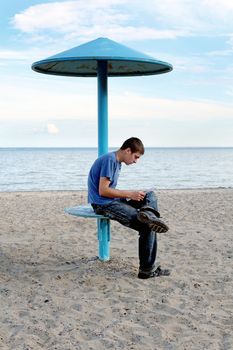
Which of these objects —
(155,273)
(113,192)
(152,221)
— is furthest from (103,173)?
(155,273)

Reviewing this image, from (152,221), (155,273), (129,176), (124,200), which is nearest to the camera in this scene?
(152,221)

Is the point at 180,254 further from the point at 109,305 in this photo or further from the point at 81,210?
the point at 109,305

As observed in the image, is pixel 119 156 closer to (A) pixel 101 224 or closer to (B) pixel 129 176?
(A) pixel 101 224

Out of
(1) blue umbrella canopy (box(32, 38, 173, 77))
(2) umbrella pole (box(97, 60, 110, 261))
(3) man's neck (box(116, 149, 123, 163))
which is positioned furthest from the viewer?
(2) umbrella pole (box(97, 60, 110, 261))

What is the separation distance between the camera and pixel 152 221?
5.25 metres

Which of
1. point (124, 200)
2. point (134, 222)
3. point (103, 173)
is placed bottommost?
point (134, 222)

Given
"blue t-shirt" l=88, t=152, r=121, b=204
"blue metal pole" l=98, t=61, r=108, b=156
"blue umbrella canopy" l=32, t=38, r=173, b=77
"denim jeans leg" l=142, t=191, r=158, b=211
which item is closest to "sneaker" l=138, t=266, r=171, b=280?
"denim jeans leg" l=142, t=191, r=158, b=211

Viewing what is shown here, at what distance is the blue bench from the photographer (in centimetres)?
573

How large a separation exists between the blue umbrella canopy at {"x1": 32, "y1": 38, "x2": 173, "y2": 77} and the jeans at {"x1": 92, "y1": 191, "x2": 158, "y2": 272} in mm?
1419

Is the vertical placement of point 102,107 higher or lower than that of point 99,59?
lower

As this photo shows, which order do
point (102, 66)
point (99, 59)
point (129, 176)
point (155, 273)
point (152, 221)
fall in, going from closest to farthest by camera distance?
point (152, 221)
point (99, 59)
point (155, 273)
point (102, 66)
point (129, 176)

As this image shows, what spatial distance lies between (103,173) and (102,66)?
147cm

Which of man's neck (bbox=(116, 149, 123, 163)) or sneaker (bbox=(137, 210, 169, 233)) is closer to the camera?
sneaker (bbox=(137, 210, 169, 233))

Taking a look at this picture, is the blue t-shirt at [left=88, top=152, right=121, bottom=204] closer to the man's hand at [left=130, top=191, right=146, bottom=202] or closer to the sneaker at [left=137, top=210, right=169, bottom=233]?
the man's hand at [left=130, top=191, right=146, bottom=202]
